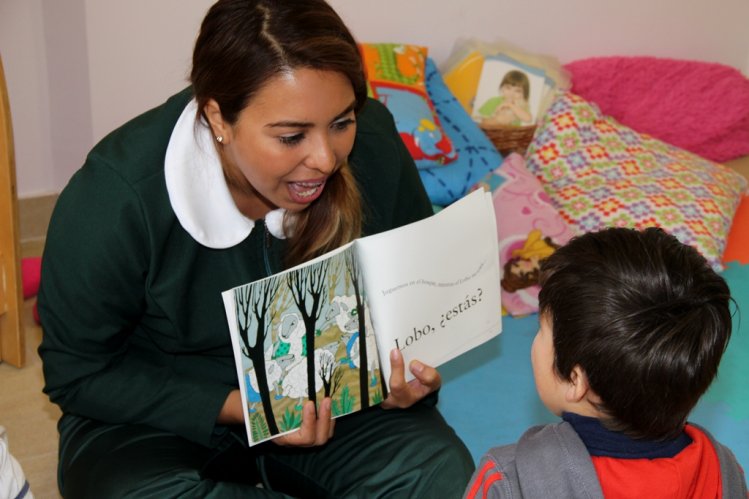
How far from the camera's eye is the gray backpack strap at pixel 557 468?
96 centimetres

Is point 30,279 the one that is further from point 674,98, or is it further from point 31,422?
point 674,98

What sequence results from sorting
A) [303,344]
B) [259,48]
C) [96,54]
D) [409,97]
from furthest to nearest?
[409,97] < [96,54] < [303,344] < [259,48]

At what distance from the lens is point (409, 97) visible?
8.63ft

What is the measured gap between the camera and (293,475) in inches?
56.7

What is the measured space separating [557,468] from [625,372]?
120mm

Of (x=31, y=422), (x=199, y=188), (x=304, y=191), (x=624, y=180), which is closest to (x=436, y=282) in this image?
(x=304, y=191)

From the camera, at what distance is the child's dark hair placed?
0.96 metres

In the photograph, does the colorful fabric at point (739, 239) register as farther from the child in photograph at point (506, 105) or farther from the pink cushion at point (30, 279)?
the pink cushion at point (30, 279)

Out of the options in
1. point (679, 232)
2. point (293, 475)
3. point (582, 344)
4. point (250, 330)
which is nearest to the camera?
point (582, 344)

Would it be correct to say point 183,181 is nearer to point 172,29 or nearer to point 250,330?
point 250,330

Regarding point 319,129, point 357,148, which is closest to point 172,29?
point 357,148

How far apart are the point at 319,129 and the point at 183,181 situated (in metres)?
0.20

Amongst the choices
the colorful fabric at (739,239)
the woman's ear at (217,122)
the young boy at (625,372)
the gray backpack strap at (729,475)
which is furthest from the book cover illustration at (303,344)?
the colorful fabric at (739,239)

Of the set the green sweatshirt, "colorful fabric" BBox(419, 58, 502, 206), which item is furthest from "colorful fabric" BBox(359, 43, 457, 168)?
the green sweatshirt
